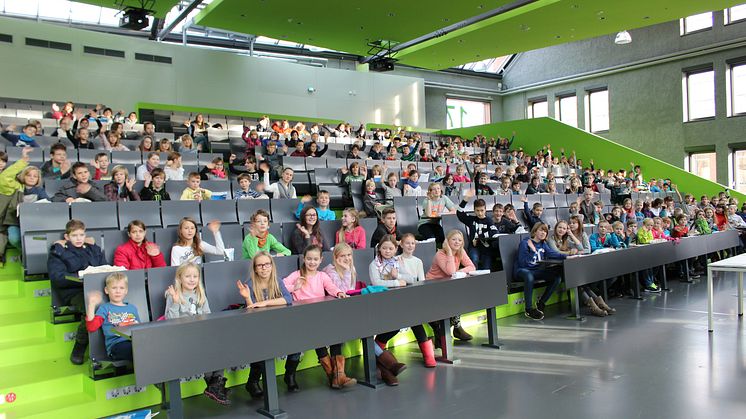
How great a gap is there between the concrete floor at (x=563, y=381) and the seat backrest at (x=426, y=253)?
839mm

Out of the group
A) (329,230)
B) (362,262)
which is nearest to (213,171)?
(329,230)

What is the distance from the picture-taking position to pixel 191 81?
49.0ft

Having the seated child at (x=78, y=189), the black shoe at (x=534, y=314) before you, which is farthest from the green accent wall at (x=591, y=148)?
the seated child at (x=78, y=189)

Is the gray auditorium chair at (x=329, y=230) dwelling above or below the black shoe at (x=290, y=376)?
above

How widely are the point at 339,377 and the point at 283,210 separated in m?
3.06

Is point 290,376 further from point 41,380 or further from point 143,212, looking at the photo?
point 143,212

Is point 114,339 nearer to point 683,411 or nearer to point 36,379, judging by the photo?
point 36,379

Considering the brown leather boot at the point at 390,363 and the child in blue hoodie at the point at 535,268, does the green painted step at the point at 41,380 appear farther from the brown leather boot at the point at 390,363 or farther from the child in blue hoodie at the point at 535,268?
the child in blue hoodie at the point at 535,268

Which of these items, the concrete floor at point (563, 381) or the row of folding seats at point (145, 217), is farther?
the row of folding seats at point (145, 217)

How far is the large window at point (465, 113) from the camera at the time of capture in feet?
72.8

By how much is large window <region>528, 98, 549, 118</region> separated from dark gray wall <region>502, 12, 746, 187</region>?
0.42 meters

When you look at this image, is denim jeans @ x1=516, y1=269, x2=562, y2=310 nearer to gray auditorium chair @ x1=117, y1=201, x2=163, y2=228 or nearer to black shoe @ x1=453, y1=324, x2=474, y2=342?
black shoe @ x1=453, y1=324, x2=474, y2=342

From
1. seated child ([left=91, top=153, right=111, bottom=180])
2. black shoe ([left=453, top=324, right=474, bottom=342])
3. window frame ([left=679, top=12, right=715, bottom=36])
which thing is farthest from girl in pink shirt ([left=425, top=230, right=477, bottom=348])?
window frame ([left=679, top=12, right=715, bottom=36])

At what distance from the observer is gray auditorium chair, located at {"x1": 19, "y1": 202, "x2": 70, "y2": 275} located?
4711 millimetres
